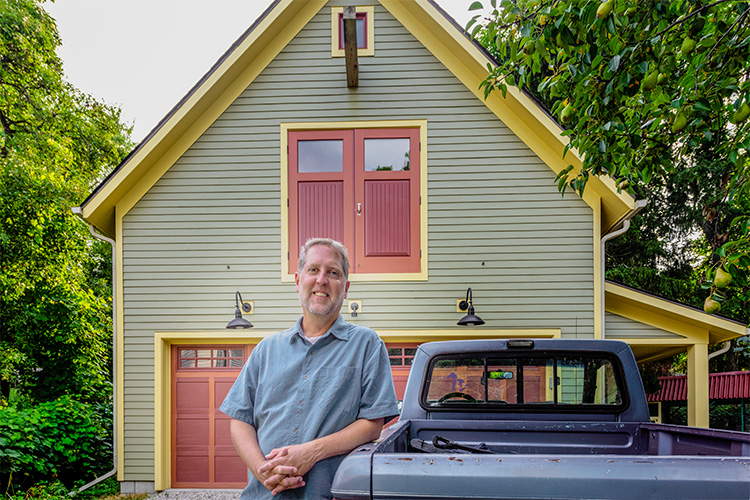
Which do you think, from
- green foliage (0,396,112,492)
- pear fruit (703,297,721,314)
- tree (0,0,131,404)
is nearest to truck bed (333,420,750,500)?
pear fruit (703,297,721,314)

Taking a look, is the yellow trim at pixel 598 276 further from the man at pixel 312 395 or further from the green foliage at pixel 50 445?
the green foliage at pixel 50 445

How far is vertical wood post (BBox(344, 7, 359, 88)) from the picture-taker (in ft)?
22.4

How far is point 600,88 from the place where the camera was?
13.1ft

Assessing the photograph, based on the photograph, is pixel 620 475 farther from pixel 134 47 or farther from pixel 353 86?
pixel 134 47

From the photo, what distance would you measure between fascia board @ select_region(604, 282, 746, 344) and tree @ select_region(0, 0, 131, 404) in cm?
1048

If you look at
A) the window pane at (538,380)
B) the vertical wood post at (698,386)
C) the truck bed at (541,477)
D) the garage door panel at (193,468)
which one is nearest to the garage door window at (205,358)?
the garage door panel at (193,468)

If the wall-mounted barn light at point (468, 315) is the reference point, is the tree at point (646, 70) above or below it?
above

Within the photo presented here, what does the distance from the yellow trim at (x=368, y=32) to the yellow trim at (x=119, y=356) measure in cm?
411

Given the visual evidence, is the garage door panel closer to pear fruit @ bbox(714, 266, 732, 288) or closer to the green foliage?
the green foliage

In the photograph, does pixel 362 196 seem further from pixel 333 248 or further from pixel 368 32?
pixel 333 248

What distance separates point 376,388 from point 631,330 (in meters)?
7.27

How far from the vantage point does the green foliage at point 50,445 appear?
7457 mm

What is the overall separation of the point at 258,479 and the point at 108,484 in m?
7.97

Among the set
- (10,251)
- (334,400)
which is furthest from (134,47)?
(334,400)
